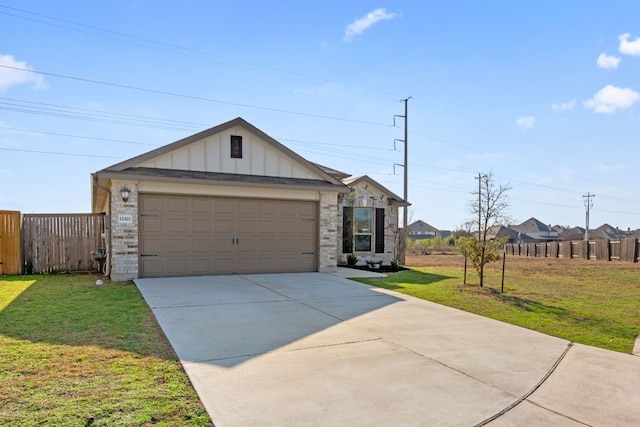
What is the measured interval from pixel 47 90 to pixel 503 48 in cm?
1772

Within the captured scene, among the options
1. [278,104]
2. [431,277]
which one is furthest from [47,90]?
[431,277]

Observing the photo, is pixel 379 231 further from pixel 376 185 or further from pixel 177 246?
pixel 177 246

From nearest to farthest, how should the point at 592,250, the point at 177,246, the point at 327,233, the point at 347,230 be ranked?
1. the point at 177,246
2. the point at 327,233
3. the point at 347,230
4. the point at 592,250

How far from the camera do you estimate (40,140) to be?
21.0 metres

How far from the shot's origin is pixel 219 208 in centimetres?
1141

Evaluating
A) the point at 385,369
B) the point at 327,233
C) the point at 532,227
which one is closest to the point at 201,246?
the point at 327,233

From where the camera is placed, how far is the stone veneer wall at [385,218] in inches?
648

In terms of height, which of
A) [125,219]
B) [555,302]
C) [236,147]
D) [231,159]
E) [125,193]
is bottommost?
[555,302]

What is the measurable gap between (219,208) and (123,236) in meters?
2.47

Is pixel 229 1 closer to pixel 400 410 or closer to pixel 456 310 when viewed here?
pixel 456 310

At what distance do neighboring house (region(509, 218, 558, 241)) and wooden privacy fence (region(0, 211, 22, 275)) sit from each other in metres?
67.9

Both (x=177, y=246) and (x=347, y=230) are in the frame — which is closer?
(x=177, y=246)

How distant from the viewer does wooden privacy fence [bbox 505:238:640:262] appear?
76.1 ft

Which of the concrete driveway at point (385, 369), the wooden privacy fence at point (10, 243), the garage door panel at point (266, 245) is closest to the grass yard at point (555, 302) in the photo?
the concrete driveway at point (385, 369)
